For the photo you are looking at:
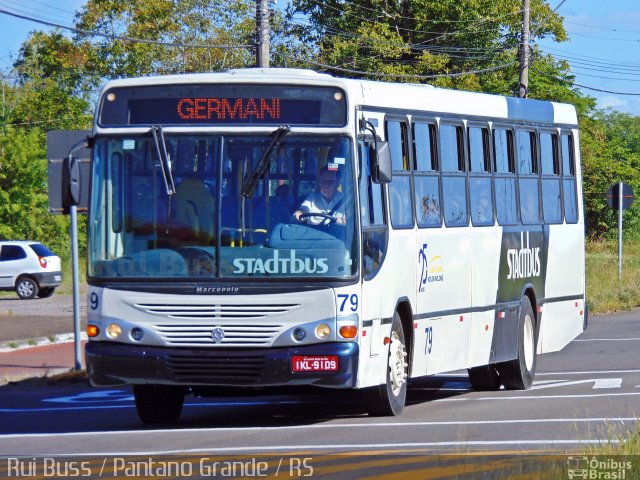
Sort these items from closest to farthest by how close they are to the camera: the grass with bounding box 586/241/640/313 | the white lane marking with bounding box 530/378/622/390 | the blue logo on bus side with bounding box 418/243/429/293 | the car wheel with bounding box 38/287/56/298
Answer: the blue logo on bus side with bounding box 418/243/429/293 < the white lane marking with bounding box 530/378/622/390 < the grass with bounding box 586/241/640/313 < the car wheel with bounding box 38/287/56/298

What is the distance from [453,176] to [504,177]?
1677 mm

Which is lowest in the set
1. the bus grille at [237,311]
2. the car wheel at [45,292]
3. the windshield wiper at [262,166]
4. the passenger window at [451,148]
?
the bus grille at [237,311]

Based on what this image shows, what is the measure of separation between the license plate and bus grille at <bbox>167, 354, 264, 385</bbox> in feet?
1.02

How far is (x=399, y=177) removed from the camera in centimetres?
1385

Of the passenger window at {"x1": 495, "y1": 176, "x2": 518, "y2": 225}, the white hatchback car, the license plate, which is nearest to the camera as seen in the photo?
the license plate

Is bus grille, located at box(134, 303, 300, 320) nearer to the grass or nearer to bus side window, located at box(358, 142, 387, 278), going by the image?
bus side window, located at box(358, 142, 387, 278)

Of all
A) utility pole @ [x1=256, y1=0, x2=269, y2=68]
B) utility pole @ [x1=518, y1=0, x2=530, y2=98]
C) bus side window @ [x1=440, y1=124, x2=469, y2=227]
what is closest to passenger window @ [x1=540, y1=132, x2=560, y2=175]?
bus side window @ [x1=440, y1=124, x2=469, y2=227]

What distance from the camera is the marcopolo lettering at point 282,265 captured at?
39.8 ft

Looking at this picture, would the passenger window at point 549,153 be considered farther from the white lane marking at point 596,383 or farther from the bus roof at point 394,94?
the white lane marking at point 596,383

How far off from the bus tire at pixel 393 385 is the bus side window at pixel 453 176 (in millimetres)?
1858

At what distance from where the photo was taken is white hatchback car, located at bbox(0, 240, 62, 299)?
40.6 m

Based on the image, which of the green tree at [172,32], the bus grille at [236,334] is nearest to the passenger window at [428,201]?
the bus grille at [236,334]

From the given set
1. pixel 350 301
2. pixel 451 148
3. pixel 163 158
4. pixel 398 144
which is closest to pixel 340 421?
pixel 350 301

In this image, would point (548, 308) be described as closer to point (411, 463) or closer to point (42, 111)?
point (411, 463)
